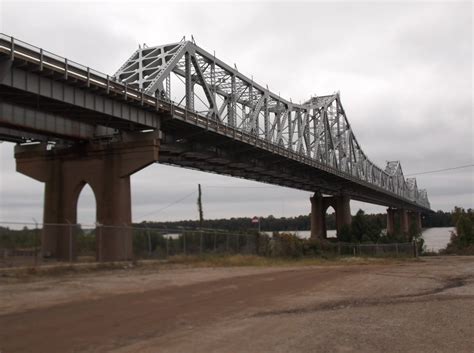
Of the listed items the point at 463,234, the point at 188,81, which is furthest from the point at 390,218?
the point at 188,81

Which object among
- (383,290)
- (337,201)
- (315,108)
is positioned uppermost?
(315,108)

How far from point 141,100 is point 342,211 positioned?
7259cm

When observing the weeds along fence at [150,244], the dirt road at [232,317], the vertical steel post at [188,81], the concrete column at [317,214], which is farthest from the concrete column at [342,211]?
the dirt road at [232,317]

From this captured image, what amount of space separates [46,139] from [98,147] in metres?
4.72

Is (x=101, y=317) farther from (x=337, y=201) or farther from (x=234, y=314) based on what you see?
(x=337, y=201)

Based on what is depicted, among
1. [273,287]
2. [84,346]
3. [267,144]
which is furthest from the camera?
[267,144]

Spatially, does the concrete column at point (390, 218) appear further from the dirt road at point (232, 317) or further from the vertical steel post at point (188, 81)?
the dirt road at point (232, 317)

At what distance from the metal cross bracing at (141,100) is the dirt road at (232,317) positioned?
1476 centimetres

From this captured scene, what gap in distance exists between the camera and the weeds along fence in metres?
24.7

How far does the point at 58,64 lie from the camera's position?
31156mm

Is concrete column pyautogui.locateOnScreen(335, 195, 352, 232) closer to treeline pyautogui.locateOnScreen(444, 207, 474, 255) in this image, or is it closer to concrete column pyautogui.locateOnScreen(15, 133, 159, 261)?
treeline pyautogui.locateOnScreen(444, 207, 474, 255)

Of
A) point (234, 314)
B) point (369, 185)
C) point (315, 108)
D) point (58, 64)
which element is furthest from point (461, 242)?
point (234, 314)

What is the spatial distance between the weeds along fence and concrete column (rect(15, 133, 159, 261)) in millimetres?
302

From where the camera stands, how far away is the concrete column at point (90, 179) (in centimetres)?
3903
